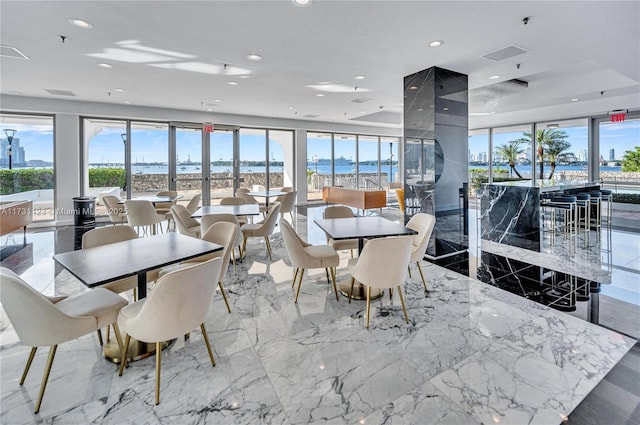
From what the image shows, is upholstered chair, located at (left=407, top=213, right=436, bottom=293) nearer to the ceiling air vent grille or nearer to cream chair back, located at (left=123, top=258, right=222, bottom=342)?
cream chair back, located at (left=123, top=258, right=222, bottom=342)

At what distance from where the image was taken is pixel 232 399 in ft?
6.75

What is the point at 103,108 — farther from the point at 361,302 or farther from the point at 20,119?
the point at 361,302

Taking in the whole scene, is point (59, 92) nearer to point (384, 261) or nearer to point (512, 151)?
point (384, 261)

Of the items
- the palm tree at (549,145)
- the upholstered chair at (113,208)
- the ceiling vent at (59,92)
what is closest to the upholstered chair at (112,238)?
the upholstered chair at (113,208)

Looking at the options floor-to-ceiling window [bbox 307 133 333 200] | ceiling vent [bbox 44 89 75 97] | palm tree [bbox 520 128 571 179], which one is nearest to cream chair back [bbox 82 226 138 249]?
ceiling vent [bbox 44 89 75 97]

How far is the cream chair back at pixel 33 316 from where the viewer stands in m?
1.83

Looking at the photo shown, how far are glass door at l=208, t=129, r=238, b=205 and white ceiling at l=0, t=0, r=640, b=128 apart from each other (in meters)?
2.70

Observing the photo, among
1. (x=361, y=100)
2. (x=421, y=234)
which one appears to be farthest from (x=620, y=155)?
(x=421, y=234)

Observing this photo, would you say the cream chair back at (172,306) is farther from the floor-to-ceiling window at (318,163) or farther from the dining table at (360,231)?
the floor-to-ceiling window at (318,163)

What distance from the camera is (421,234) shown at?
378cm

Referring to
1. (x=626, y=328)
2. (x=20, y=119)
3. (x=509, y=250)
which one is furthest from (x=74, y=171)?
(x=626, y=328)

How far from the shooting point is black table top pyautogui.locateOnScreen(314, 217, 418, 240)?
334 cm

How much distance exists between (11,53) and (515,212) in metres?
8.45

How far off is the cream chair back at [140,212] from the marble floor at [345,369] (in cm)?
325
